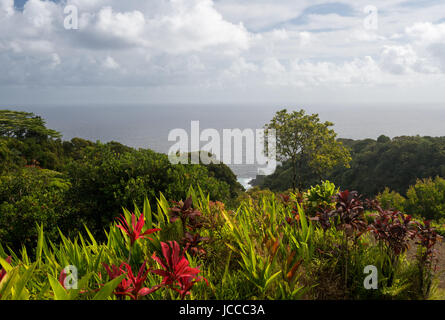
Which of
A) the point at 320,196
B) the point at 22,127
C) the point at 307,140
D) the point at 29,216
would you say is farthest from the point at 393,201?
the point at 22,127

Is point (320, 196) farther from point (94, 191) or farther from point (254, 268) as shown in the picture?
point (94, 191)

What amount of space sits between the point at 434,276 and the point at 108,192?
6.57 metres

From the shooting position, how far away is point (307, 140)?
17.2 metres

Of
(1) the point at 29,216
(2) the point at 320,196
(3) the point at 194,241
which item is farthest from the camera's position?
(1) the point at 29,216

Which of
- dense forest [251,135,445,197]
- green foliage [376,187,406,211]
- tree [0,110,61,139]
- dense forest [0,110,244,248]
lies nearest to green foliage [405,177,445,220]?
green foliage [376,187,406,211]

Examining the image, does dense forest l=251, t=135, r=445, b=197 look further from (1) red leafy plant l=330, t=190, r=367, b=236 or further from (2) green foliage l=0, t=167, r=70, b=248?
(1) red leafy plant l=330, t=190, r=367, b=236

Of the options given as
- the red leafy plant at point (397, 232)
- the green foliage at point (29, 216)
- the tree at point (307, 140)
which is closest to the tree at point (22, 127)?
the tree at point (307, 140)

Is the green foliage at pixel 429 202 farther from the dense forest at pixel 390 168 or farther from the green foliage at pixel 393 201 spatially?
the dense forest at pixel 390 168

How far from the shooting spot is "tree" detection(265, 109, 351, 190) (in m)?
17.0

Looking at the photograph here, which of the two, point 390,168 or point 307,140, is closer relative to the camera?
point 307,140

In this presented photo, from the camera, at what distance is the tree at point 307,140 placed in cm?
1695

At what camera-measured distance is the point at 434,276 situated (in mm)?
2668
